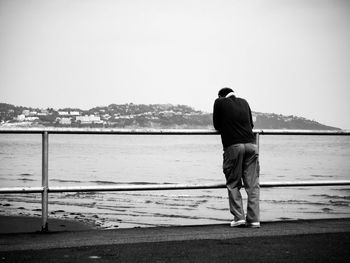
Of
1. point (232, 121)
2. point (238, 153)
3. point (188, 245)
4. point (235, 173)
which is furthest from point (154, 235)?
point (232, 121)

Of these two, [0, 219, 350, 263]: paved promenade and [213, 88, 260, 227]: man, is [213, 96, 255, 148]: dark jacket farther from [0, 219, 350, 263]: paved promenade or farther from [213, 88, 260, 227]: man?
[0, 219, 350, 263]: paved promenade

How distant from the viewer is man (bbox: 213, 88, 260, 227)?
6285 millimetres

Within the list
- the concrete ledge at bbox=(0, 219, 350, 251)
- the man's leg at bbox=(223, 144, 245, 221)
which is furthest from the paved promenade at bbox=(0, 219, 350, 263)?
the man's leg at bbox=(223, 144, 245, 221)

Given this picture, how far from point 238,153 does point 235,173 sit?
9.1 inches

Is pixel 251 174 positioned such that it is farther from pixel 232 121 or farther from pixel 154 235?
pixel 154 235

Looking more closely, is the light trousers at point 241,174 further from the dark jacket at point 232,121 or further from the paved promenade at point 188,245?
the paved promenade at point 188,245

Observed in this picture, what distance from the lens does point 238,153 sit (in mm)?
6277

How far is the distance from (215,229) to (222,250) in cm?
118

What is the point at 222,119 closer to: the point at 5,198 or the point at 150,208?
the point at 150,208

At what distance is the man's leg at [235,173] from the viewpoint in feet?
20.6

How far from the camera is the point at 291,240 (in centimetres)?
529

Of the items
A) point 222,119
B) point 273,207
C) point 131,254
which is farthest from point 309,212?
point 131,254

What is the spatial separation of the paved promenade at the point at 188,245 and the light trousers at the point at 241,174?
27cm

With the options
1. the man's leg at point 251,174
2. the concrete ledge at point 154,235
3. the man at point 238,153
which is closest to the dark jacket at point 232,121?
the man at point 238,153
